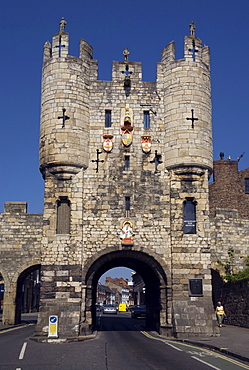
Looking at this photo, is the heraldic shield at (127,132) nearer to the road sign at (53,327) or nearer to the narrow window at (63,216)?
the narrow window at (63,216)

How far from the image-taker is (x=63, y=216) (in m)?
22.0

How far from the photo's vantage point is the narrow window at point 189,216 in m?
22.0

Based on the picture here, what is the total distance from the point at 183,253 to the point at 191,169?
4.05 meters

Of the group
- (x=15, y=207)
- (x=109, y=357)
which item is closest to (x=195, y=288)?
(x=109, y=357)

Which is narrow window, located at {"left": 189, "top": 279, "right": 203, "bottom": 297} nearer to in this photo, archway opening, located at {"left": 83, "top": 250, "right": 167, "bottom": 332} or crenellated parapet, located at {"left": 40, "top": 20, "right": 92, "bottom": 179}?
archway opening, located at {"left": 83, "top": 250, "right": 167, "bottom": 332}

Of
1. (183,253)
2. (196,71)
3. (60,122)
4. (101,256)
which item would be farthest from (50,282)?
(196,71)

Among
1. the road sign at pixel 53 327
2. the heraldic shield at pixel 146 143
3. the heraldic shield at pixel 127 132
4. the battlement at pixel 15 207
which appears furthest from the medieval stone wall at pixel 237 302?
the battlement at pixel 15 207

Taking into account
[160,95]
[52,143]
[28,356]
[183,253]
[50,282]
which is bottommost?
[28,356]

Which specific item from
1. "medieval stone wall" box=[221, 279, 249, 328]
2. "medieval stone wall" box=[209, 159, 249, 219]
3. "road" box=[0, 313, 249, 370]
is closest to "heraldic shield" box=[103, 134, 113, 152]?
"road" box=[0, 313, 249, 370]

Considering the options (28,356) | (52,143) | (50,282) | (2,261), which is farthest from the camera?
(2,261)

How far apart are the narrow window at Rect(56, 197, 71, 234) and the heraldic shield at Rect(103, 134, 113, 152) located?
321 cm

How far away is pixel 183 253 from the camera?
21609 mm

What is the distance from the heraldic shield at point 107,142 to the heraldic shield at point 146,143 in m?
1.60

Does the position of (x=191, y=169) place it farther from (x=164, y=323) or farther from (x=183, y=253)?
(x=164, y=323)
